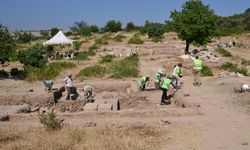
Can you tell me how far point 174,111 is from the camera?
12.8 m

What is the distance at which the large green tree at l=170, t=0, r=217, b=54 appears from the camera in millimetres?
29203

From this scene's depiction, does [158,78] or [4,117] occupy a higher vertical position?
[158,78]

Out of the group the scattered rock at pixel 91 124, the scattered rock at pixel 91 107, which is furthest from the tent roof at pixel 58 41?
the scattered rock at pixel 91 124

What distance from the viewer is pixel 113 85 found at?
19.0m

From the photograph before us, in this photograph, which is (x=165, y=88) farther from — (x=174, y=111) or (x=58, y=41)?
(x=58, y=41)

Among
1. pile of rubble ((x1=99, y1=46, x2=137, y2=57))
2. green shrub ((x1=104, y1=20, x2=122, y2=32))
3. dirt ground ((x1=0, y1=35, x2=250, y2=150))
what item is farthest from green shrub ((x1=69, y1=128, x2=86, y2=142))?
green shrub ((x1=104, y1=20, x2=122, y2=32))

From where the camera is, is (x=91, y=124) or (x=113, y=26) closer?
(x=91, y=124)

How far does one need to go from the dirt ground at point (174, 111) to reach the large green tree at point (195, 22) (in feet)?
30.0

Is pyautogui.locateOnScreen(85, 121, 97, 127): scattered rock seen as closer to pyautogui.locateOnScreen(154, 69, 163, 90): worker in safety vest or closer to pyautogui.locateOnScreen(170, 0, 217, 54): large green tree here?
pyautogui.locateOnScreen(154, 69, 163, 90): worker in safety vest

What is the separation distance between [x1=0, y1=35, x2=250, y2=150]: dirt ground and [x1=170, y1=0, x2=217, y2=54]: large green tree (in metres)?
9.15

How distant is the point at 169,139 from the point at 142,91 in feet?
21.3

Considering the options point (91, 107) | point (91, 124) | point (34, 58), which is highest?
point (34, 58)

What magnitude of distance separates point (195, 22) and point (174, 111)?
58.0ft

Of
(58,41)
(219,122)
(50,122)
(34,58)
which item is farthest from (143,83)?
(58,41)
